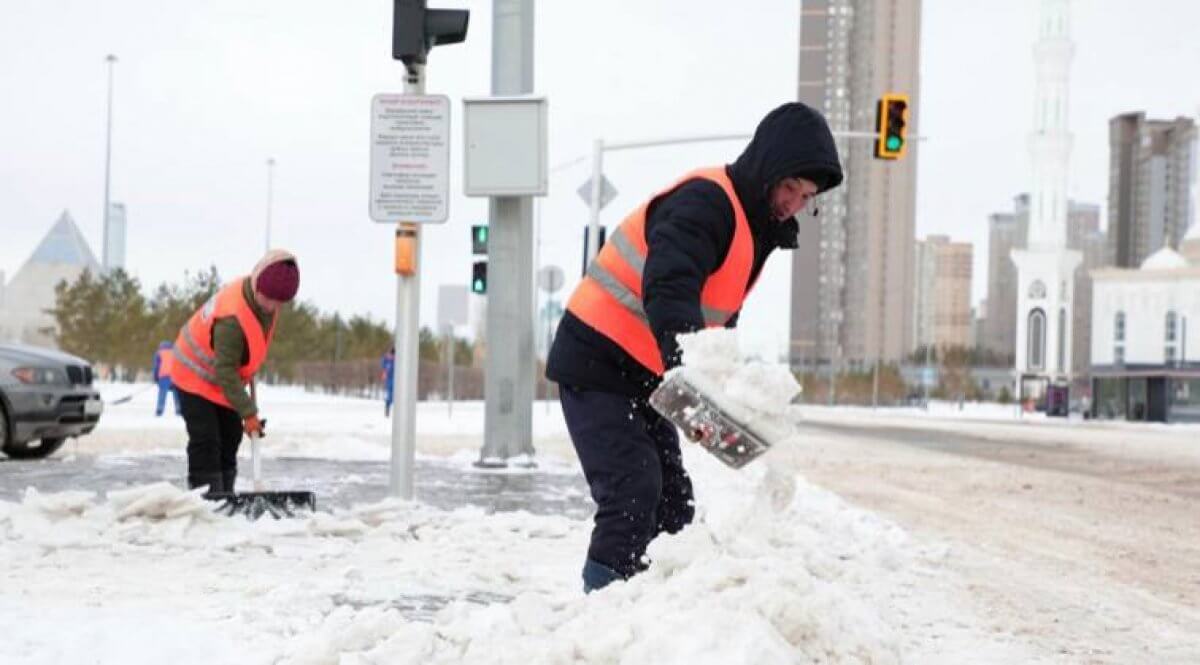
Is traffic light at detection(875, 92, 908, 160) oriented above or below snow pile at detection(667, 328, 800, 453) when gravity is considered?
above

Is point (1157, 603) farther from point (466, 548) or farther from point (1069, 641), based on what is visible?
point (466, 548)

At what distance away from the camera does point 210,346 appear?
7172 millimetres

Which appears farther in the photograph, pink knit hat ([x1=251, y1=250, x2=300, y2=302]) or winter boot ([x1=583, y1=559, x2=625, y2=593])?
pink knit hat ([x1=251, y1=250, x2=300, y2=302])

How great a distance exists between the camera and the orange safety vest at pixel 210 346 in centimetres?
700

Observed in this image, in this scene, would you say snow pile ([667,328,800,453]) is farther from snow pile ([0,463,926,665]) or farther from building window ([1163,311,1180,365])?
building window ([1163,311,1180,365])

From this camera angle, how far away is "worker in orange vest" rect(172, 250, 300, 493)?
22.8 feet

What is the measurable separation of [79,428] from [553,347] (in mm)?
10025

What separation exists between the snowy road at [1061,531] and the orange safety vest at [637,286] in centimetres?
226

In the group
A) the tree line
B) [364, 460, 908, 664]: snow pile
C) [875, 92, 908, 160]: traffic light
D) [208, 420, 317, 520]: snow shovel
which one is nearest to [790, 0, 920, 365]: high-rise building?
the tree line

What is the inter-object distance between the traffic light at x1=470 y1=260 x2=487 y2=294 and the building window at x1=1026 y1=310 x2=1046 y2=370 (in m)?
82.2

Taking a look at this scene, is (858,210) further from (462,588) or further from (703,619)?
(703,619)

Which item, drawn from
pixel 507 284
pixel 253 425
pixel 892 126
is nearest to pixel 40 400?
pixel 507 284

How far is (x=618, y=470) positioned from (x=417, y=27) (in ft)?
16.7

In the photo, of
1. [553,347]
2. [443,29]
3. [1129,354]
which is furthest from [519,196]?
[1129,354]
